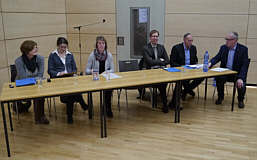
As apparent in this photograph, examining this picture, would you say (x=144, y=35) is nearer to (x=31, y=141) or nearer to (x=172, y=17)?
(x=172, y=17)

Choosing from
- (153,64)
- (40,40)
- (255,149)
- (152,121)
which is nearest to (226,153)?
(255,149)

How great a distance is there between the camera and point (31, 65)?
420 centimetres

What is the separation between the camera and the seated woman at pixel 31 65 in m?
4.08

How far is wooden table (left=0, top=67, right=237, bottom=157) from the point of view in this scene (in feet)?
10.8

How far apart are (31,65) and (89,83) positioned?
1059 millimetres

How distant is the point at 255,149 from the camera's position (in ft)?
11.4

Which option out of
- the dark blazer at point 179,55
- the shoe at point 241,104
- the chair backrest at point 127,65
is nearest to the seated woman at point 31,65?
the chair backrest at point 127,65

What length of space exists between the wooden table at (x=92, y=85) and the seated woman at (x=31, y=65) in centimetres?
40

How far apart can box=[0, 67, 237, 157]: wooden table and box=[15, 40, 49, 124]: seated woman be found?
403 millimetres

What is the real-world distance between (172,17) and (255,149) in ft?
12.9

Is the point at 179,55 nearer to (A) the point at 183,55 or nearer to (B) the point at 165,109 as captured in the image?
(A) the point at 183,55

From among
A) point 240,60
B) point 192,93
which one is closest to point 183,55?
point 192,93

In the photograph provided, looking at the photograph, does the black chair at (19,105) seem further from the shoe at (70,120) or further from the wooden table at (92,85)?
the shoe at (70,120)

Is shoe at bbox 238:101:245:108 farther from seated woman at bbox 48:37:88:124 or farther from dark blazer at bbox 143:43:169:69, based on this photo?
seated woman at bbox 48:37:88:124
